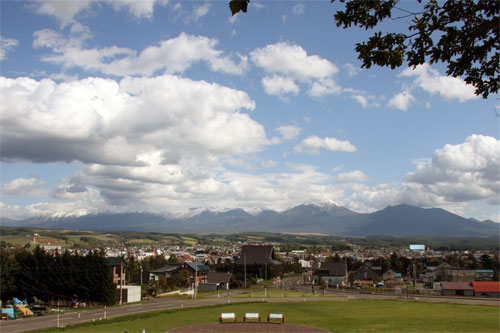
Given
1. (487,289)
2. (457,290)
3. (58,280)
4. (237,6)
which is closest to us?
(237,6)

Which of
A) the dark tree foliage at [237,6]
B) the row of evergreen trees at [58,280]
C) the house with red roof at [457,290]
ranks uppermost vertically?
the dark tree foliage at [237,6]

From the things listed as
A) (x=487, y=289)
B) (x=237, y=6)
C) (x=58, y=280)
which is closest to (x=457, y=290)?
(x=487, y=289)

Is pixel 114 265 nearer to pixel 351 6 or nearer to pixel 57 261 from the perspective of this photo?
pixel 57 261

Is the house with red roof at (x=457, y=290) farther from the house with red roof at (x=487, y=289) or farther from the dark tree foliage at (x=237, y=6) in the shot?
the dark tree foliage at (x=237, y=6)

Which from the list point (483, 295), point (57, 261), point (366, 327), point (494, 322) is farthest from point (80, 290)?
point (483, 295)

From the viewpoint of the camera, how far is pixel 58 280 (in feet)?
186

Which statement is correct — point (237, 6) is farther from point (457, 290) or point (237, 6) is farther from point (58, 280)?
point (457, 290)

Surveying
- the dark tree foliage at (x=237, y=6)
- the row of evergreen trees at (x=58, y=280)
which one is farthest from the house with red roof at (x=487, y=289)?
the dark tree foliage at (x=237, y=6)

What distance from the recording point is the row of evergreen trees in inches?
2207

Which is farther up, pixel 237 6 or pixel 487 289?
pixel 237 6

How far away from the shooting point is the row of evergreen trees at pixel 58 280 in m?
56.1

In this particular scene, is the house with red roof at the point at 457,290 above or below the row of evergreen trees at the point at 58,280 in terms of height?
below

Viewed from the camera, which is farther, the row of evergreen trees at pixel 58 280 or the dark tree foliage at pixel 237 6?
the row of evergreen trees at pixel 58 280

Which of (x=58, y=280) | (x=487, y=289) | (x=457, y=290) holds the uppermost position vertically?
(x=58, y=280)
